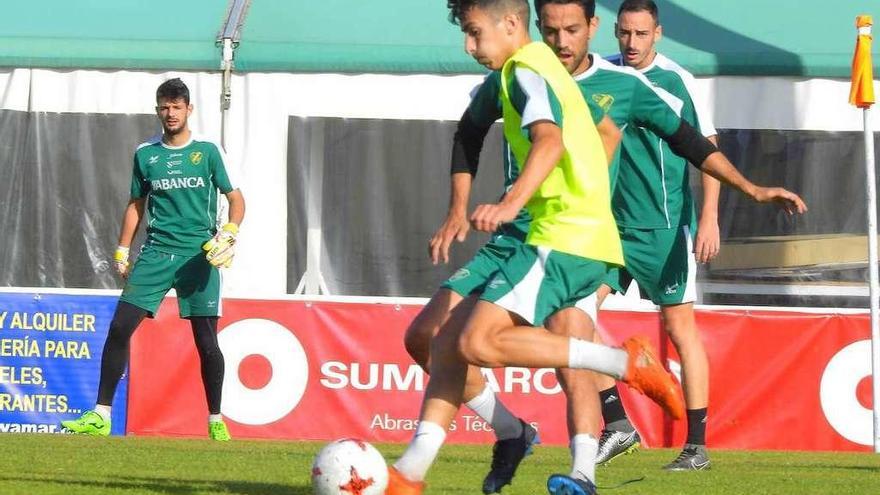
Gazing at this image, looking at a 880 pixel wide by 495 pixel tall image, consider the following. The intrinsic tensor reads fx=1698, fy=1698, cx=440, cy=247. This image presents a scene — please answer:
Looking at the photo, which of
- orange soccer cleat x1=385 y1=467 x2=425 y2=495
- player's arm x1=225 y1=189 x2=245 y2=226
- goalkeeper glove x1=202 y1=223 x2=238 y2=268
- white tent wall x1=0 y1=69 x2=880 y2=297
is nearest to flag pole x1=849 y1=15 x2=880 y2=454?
white tent wall x1=0 y1=69 x2=880 y2=297

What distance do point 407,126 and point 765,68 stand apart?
267 cm

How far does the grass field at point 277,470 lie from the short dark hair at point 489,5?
185 centimetres

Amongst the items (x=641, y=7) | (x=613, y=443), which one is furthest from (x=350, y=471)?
(x=641, y=7)

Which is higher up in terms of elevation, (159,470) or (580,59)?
(580,59)

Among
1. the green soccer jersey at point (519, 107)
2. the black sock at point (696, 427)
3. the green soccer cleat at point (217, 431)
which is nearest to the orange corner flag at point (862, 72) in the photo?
the black sock at point (696, 427)

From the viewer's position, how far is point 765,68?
484 inches

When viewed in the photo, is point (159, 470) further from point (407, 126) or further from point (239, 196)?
point (407, 126)

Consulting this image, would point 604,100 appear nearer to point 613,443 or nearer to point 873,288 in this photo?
point 613,443

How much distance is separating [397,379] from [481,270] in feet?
18.4

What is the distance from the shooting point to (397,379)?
448 inches

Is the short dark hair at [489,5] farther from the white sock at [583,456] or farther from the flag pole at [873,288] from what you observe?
the flag pole at [873,288]

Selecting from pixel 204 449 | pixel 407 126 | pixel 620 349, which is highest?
pixel 407 126

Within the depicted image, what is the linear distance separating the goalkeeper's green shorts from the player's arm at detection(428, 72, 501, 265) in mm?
3905

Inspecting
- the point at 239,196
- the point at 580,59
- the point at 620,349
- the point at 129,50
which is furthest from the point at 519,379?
the point at 620,349
